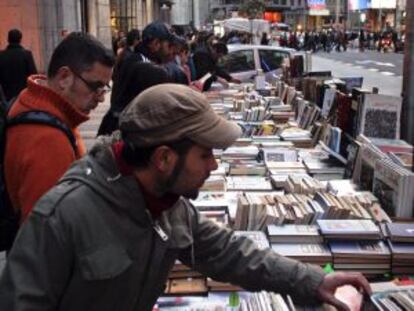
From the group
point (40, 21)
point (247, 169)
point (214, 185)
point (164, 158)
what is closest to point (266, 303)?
point (164, 158)

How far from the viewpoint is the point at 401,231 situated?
324 centimetres

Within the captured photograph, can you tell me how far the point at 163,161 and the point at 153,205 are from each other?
0.40 ft

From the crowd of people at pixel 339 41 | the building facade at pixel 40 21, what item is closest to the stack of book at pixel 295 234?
the building facade at pixel 40 21

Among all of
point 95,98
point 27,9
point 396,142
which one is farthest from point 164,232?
point 27,9

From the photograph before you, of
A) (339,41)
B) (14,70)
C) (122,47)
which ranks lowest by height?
(339,41)

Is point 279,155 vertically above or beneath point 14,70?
beneath

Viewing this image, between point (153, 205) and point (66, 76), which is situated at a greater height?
point (66, 76)

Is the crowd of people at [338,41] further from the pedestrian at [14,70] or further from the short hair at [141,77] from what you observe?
the short hair at [141,77]

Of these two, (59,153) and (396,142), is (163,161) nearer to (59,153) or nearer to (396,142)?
(59,153)

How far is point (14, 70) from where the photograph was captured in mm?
9445

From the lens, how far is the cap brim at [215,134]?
170 cm

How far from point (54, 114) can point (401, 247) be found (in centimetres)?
167

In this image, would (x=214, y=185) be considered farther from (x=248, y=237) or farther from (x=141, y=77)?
(x=248, y=237)

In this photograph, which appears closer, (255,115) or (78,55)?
(78,55)
